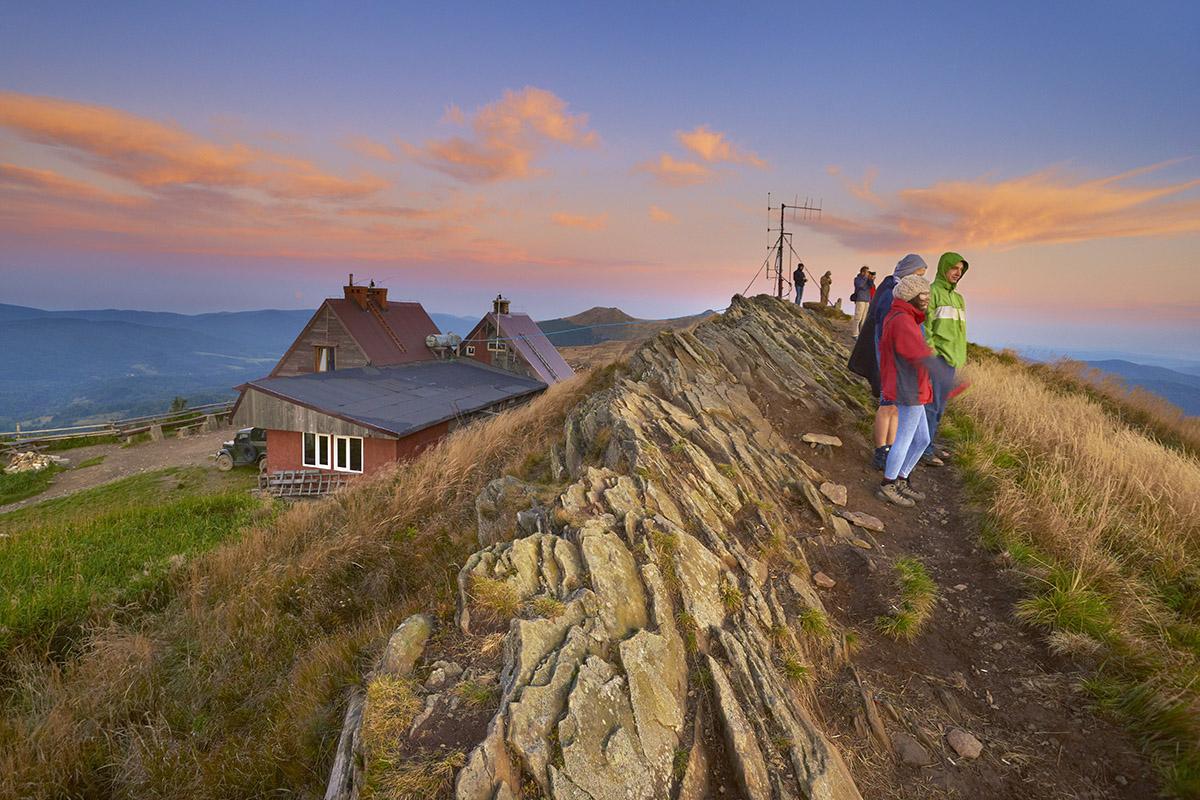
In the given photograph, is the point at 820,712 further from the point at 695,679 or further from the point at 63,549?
the point at 63,549

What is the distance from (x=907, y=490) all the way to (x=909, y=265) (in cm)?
344

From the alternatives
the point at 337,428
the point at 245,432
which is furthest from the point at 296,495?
the point at 245,432

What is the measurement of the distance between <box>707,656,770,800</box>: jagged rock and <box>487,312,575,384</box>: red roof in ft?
95.1

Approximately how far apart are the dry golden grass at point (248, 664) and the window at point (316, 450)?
A: 1327 cm

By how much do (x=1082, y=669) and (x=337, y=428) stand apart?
70.7 feet

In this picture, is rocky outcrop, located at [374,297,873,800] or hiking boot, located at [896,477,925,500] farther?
hiking boot, located at [896,477,925,500]

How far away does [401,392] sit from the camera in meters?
24.5

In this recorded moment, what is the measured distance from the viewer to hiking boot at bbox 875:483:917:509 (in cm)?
736

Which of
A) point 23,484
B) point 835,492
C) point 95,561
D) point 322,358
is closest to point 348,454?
point 322,358

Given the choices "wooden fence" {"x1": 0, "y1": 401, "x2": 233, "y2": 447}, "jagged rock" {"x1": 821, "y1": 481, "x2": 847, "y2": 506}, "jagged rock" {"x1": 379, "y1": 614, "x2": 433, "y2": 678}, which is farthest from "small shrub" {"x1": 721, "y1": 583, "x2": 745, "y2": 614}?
"wooden fence" {"x1": 0, "y1": 401, "x2": 233, "y2": 447}

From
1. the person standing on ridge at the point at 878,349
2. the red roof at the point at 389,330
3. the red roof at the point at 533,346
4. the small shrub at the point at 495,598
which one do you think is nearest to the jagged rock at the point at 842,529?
the person standing on ridge at the point at 878,349

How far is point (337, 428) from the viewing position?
2038cm

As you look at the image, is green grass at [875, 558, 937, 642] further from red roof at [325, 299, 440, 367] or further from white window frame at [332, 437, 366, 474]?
red roof at [325, 299, 440, 367]

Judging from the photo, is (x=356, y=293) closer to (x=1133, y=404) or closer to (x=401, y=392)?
(x=401, y=392)
